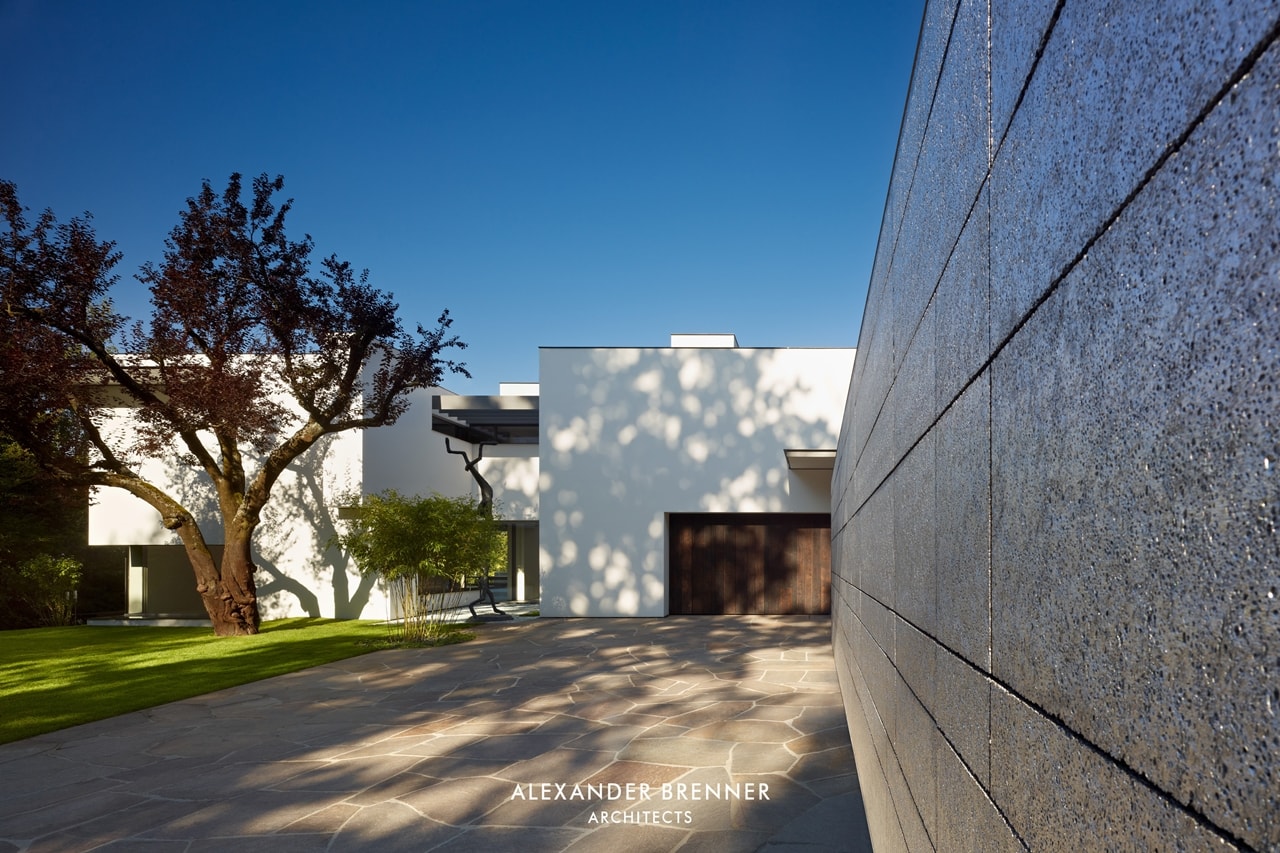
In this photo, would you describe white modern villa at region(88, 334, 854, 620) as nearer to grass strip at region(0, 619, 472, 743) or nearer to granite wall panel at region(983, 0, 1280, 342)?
grass strip at region(0, 619, 472, 743)

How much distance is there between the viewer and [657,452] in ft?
58.1

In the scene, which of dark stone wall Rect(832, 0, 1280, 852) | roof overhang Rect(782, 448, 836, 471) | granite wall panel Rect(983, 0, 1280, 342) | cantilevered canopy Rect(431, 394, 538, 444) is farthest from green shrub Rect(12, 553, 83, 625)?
granite wall panel Rect(983, 0, 1280, 342)

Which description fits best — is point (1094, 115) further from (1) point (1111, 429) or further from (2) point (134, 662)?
(2) point (134, 662)

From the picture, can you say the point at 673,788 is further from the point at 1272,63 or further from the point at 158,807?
the point at 1272,63

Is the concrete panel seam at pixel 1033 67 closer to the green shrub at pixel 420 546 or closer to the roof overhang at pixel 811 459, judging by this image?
the green shrub at pixel 420 546

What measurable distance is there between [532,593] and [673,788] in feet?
59.6

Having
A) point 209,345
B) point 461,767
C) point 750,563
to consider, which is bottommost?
point 461,767

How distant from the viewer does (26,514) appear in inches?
760

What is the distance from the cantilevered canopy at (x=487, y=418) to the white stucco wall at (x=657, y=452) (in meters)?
1.36

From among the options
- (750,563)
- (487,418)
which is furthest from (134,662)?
(750,563)

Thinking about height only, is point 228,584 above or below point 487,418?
below

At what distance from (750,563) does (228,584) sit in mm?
10479

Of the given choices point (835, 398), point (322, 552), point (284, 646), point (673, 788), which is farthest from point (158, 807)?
point (835, 398)

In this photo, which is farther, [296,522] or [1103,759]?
[296,522]
